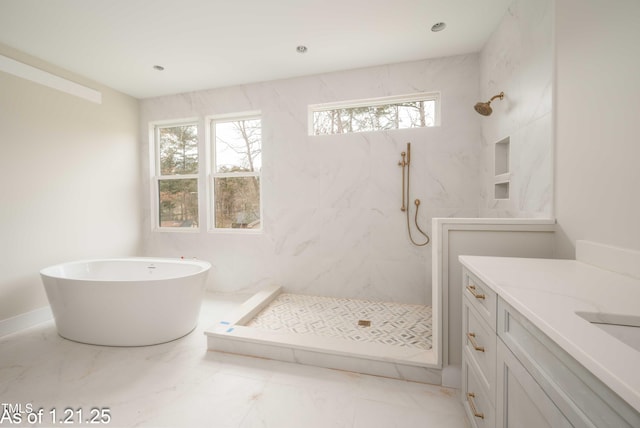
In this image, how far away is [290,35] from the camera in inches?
92.1

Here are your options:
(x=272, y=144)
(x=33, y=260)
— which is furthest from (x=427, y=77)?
(x=33, y=260)

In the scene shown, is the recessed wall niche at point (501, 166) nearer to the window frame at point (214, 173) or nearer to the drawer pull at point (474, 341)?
the drawer pull at point (474, 341)

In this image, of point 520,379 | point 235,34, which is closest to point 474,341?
point 520,379

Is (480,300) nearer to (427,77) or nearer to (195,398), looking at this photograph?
(195,398)

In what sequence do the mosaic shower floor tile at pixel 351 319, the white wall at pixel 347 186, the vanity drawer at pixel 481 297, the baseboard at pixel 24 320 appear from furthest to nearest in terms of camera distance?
the white wall at pixel 347 186 → the baseboard at pixel 24 320 → the mosaic shower floor tile at pixel 351 319 → the vanity drawer at pixel 481 297

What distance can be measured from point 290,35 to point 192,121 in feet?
6.46

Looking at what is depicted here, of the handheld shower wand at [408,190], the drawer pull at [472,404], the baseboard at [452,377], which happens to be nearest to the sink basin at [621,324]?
the drawer pull at [472,404]

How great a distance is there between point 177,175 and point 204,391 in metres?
2.86

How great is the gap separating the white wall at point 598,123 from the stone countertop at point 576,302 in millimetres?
223

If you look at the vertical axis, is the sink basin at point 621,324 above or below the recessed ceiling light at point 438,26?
below

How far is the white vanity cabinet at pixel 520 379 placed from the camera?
0.51m

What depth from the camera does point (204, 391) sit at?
5.45 ft

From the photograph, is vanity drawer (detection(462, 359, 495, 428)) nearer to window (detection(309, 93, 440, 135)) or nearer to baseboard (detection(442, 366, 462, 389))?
baseboard (detection(442, 366, 462, 389))

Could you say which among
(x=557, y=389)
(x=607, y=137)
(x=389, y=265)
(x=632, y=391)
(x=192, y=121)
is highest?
(x=192, y=121)
